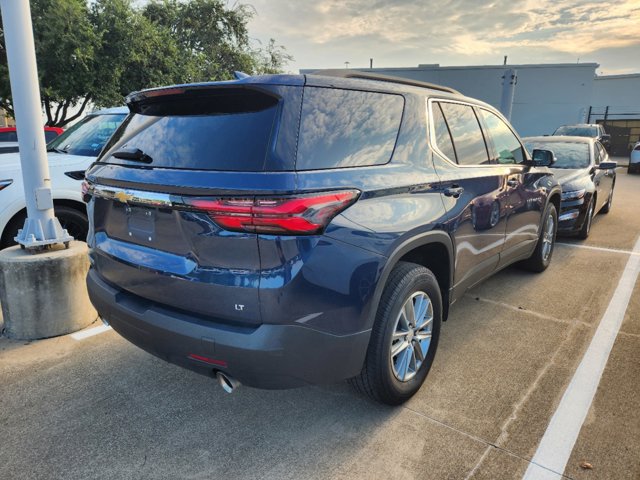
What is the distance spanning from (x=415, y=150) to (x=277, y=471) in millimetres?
1972

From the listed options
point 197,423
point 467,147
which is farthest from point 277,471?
point 467,147

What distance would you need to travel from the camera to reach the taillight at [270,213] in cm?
203

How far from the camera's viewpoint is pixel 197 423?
276 centimetres

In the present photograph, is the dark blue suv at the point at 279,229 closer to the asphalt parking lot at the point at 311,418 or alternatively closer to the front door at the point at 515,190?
the asphalt parking lot at the point at 311,418

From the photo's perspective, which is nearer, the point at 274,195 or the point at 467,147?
the point at 274,195

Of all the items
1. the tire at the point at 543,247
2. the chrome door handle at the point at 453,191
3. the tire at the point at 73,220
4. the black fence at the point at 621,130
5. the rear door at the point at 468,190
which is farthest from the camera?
the black fence at the point at 621,130

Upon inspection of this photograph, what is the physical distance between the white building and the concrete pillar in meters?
32.8

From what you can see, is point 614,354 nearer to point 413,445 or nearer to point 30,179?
point 413,445

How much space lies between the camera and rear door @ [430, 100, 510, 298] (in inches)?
124

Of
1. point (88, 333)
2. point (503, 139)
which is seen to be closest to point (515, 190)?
point (503, 139)

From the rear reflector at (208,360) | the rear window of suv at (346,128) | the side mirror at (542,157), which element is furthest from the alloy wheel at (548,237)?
the rear reflector at (208,360)

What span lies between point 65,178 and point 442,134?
399 cm

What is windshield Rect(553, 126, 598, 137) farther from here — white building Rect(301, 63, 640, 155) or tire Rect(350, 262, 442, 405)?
tire Rect(350, 262, 442, 405)

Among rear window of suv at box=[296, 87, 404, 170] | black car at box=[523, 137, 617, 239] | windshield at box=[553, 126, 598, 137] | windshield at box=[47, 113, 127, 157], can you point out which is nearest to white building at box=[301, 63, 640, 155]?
windshield at box=[553, 126, 598, 137]
